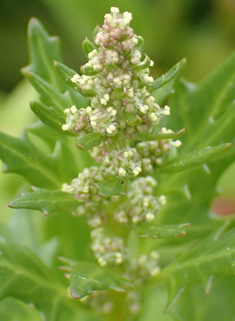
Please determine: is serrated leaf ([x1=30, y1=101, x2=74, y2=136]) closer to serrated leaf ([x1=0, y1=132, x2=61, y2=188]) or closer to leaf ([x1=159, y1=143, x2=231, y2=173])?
serrated leaf ([x1=0, y1=132, x2=61, y2=188])

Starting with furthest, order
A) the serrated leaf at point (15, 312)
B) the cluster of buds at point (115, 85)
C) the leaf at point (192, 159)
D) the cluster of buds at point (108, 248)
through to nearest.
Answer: the serrated leaf at point (15, 312) → the cluster of buds at point (108, 248) → the leaf at point (192, 159) → the cluster of buds at point (115, 85)

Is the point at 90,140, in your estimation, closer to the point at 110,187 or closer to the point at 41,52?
the point at 110,187

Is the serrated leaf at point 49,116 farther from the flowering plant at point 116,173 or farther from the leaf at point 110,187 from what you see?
the leaf at point 110,187

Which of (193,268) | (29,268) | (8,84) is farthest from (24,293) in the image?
(8,84)

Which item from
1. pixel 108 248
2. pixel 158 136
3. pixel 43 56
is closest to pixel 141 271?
pixel 108 248

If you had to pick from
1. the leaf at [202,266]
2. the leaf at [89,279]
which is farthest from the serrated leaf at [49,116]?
the leaf at [202,266]

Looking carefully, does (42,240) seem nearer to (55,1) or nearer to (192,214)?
(192,214)

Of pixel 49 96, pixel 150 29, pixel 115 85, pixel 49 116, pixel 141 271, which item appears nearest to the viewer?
pixel 115 85
